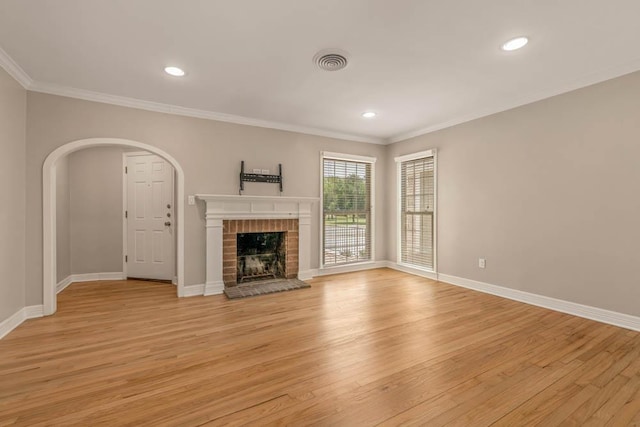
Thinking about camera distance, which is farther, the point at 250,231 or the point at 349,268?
the point at 349,268

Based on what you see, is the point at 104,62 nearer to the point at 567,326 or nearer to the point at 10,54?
the point at 10,54

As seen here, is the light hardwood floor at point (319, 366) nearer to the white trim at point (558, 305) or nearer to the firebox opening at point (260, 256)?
the white trim at point (558, 305)

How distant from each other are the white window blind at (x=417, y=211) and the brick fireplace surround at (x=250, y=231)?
218 centimetres

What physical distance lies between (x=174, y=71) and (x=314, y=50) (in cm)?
150

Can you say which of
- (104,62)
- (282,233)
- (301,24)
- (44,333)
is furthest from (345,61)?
(44,333)

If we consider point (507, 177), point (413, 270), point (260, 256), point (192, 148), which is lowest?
point (413, 270)

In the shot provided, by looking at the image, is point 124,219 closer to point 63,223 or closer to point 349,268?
point 63,223

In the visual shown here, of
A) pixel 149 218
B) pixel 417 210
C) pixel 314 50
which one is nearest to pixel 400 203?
pixel 417 210

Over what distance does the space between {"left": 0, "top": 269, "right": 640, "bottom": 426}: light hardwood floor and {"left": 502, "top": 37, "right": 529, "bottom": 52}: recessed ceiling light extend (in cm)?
262

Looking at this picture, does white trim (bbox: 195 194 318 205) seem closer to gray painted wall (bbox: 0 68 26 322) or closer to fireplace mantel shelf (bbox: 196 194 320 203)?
fireplace mantel shelf (bbox: 196 194 320 203)

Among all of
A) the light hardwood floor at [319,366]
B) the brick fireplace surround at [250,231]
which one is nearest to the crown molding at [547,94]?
the light hardwood floor at [319,366]

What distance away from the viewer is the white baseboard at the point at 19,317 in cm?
272

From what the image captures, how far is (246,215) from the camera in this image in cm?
439

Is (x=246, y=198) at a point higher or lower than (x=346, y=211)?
higher
